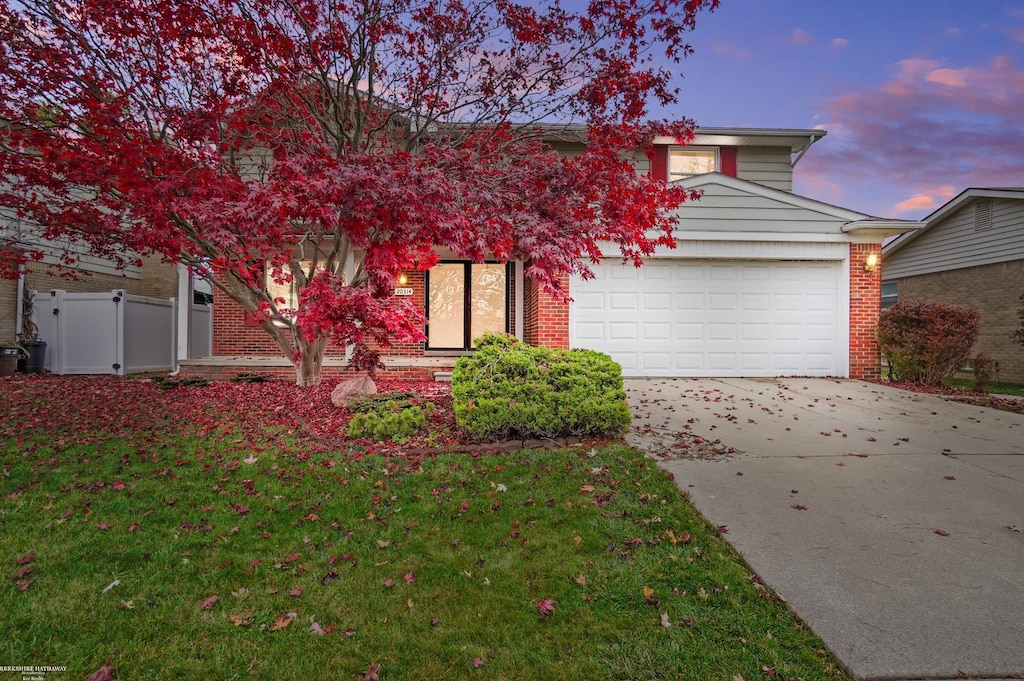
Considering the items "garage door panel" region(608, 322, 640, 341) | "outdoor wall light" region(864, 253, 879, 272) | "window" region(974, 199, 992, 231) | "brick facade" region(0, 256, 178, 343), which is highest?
"window" region(974, 199, 992, 231)

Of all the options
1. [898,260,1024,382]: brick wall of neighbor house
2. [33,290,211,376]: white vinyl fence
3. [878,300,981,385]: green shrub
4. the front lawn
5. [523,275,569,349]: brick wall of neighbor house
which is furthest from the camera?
[898,260,1024,382]: brick wall of neighbor house

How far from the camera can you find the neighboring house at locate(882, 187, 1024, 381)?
11.9m

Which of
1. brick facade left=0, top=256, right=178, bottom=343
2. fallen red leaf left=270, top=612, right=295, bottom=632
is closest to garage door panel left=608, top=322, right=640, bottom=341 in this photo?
fallen red leaf left=270, top=612, right=295, bottom=632

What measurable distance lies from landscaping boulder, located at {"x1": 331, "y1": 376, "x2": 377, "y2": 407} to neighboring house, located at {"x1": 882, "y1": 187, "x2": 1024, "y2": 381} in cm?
1171

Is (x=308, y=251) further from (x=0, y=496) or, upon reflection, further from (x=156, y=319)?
(x=0, y=496)

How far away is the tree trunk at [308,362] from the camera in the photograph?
305 inches

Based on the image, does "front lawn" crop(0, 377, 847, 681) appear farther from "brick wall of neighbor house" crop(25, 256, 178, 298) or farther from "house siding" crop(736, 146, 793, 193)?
"house siding" crop(736, 146, 793, 193)

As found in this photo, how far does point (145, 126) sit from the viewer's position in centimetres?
668

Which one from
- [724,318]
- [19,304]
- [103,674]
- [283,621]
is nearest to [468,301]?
[724,318]

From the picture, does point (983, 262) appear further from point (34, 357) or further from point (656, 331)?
point (34, 357)

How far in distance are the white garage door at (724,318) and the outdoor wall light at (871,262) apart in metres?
0.48

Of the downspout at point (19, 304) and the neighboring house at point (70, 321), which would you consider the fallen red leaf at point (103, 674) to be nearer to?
the neighboring house at point (70, 321)

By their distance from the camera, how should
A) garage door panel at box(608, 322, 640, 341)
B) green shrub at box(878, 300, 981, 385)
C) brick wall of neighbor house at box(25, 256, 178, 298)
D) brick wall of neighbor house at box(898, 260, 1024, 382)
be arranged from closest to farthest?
green shrub at box(878, 300, 981, 385)
garage door panel at box(608, 322, 640, 341)
brick wall of neighbor house at box(25, 256, 178, 298)
brick wall of neighbor house at box(898, 260, 1024, 382)

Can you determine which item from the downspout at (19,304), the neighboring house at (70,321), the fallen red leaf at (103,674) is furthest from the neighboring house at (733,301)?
the fallen red leaf at (103,674)
